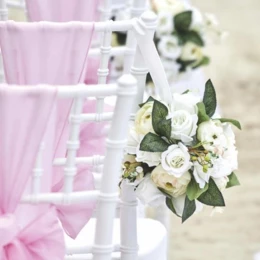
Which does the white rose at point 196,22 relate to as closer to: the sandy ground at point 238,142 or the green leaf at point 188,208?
the sandy ground at point 238,142

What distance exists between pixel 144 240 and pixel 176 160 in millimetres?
323

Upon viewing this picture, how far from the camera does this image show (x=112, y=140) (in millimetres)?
1413

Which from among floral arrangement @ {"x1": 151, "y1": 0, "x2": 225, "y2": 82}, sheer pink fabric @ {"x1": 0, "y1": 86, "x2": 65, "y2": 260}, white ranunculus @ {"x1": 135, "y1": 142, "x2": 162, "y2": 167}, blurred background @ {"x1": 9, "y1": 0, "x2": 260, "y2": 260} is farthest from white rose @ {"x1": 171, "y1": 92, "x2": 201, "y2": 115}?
blurred background @ {"x1": 9, "y1": 0, "x2": 260, "y2": 260}

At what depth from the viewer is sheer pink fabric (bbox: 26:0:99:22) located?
6.31 feet

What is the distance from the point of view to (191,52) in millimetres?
3053

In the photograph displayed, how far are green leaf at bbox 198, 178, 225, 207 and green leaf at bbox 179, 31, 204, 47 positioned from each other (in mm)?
1367

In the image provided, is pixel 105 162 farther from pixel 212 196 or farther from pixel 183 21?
pixel 183 21

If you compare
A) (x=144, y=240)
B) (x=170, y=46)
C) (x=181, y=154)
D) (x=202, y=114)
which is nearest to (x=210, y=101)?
(x=202, y=114)

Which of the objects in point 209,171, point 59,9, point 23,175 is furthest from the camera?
point 59,9

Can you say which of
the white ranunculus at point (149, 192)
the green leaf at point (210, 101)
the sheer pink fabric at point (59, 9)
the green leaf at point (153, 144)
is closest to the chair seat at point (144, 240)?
the white ranunculus at point (149, 192)

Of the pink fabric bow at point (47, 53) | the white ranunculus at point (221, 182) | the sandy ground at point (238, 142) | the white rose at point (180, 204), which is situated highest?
the pink fabric bow at point (47, 53)

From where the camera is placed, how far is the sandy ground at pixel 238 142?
3.61m

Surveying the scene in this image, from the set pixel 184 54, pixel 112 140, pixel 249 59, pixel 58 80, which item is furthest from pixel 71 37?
pixel 249 59

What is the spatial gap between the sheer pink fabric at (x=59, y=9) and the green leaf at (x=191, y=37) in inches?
43.5
